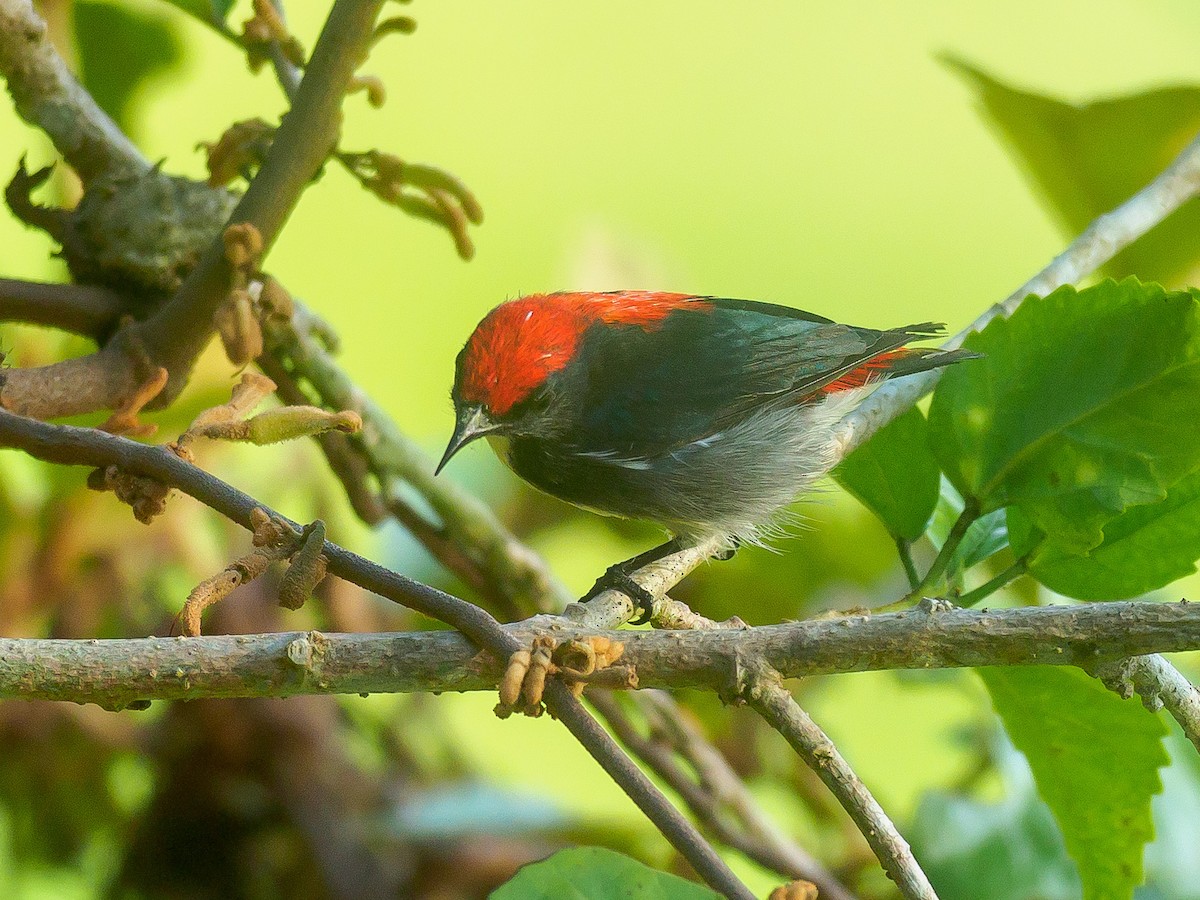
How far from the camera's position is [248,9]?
4.16ft

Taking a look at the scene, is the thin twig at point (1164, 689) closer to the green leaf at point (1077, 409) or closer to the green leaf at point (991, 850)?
the green leaf at point (1077, 409)

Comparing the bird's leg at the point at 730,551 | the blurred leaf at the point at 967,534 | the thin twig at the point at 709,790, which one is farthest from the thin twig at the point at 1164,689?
the bird's leg at the point at 730,551

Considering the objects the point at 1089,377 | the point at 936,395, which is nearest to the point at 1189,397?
the point at 1089,377

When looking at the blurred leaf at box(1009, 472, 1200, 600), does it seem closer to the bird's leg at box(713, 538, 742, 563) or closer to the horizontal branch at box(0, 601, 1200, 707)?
the horizontal branch at box(0, 601, 1200, 707)

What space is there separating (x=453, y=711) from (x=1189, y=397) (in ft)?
4.95

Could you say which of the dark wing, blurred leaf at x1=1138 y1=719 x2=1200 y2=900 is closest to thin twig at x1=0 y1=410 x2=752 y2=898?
the dark wing

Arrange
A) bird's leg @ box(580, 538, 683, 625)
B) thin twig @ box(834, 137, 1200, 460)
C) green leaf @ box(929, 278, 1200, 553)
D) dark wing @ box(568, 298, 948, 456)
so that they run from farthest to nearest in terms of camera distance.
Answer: dark wing @ box(568, 298, 948, 456) < thin twig @ box(834, 137, 1200, 460) < bird's leg @ box(580, 538, 683, 625) < green leaf @ box(929, 278, 1200, 553)

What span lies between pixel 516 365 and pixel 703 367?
1.02 feet

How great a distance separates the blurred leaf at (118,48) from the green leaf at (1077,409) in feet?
3.86

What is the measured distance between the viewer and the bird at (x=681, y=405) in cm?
150

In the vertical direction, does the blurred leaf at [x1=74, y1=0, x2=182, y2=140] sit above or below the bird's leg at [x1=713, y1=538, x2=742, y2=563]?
above

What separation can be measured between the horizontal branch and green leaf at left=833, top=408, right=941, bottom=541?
14.3 inches

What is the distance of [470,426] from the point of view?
1.38 m

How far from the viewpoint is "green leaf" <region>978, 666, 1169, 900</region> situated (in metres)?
0.94
